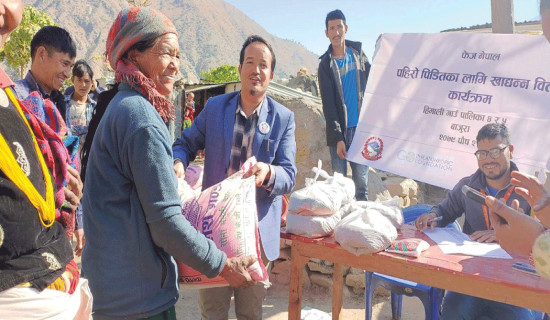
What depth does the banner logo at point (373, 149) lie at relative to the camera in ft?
12.5

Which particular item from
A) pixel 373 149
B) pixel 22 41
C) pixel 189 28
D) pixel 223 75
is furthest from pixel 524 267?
pixel 189 28

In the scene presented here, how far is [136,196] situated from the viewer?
4.35 feet

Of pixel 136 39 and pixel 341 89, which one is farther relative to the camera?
pixel 341 89

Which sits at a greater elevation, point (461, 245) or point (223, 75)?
point (223, 75)

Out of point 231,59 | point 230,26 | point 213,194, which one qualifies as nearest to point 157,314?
point 213,194

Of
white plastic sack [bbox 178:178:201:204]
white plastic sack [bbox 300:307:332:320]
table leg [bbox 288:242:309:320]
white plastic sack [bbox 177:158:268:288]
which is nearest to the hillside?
white plastic sack [bbox 300:307:332:320]

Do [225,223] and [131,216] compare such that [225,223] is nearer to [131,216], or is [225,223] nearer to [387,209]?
[131,216]

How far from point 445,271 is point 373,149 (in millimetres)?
2063

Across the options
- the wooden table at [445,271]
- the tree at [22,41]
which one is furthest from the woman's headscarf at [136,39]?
the tree at [22,41]

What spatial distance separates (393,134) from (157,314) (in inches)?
116

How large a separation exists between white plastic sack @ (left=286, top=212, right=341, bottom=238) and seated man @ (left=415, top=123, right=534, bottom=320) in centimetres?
66

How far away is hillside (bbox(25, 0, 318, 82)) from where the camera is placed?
128 meters

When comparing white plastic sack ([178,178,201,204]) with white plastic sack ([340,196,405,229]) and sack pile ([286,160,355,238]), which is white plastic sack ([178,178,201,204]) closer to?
sack pile ([286,160,355,238])

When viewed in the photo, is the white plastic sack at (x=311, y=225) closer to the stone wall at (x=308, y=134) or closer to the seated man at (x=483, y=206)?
the seated man at (x=483, y=206)
